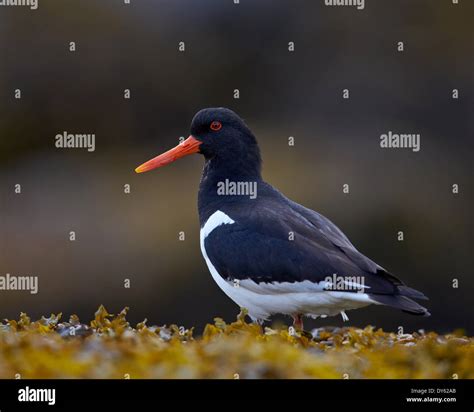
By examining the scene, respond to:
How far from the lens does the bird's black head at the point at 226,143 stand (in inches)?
312

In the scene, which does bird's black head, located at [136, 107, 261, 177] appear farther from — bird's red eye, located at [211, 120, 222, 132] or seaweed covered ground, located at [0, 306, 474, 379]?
seaweed covered ground, located at [0, 306, 474, 379]

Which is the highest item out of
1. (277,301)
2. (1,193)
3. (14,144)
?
(14,144)

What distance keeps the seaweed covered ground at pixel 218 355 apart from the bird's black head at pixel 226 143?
2.43 metres

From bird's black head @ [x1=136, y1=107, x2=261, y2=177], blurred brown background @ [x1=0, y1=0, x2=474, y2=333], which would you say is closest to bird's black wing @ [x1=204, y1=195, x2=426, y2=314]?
bird's black head @ [x1=136, y1=107, x2=261, y2=177]

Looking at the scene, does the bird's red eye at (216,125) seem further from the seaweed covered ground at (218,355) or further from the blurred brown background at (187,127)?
the blurred brown background at (187,127)

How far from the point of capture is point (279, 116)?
1376cm

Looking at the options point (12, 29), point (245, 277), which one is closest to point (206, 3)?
point (12, 29)

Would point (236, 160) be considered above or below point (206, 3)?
below

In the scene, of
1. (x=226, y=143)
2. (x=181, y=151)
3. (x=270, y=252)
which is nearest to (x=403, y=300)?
(x=270, y=252)

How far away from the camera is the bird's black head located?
792 cm

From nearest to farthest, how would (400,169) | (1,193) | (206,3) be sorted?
1. (400,169)
2. (1,193)
3. (206,3)

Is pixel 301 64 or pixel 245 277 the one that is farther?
pixel 301 64

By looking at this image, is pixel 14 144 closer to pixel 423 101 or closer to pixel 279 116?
pixel 279 116

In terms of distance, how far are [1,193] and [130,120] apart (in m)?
2.47
